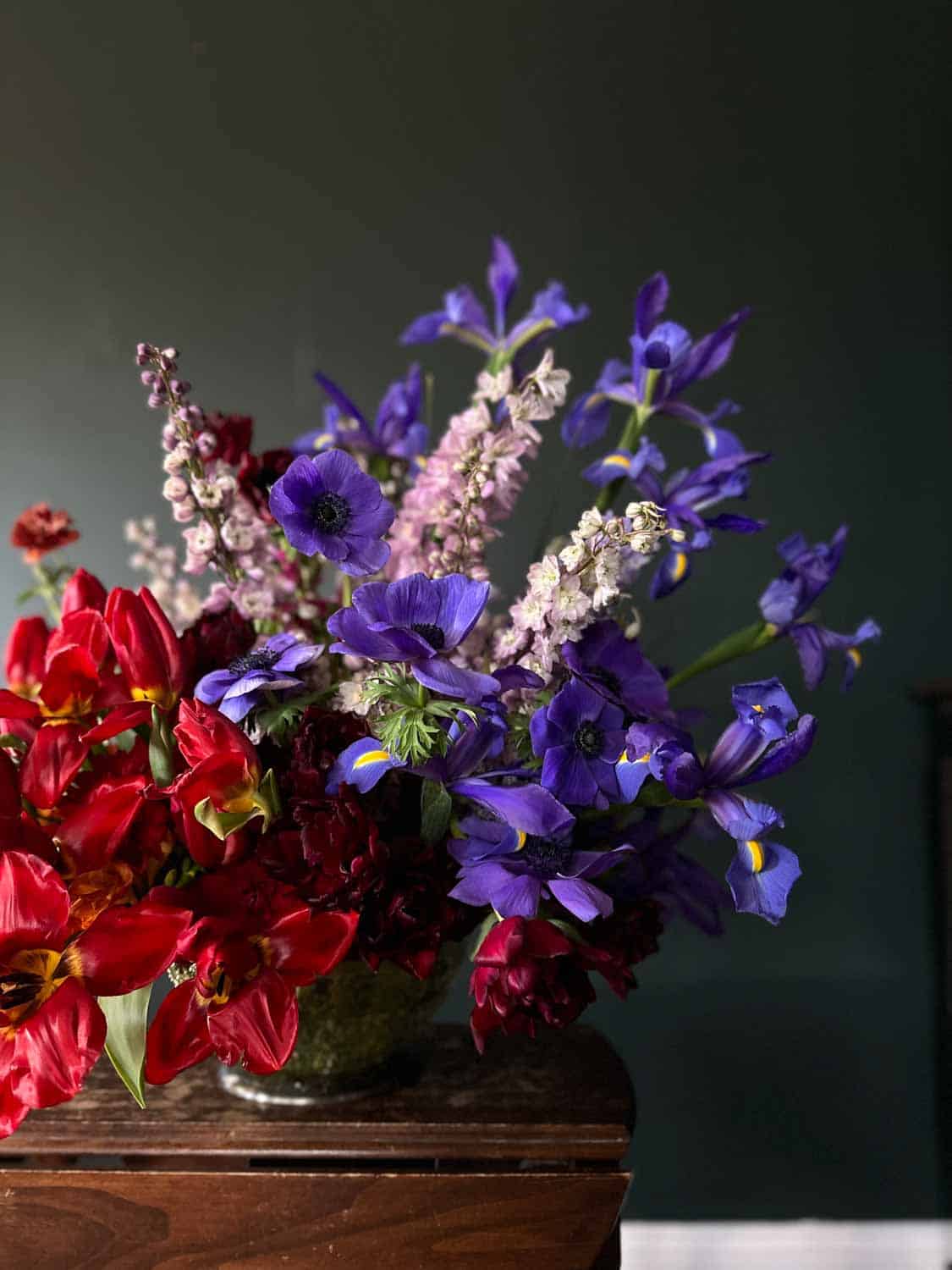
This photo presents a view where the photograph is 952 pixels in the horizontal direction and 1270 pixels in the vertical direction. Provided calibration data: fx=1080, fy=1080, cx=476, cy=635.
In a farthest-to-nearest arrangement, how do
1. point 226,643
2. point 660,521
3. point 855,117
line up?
point 855,117
point 226,643
point 660,521

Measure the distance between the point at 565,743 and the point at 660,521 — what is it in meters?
0.18

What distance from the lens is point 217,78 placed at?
156cm

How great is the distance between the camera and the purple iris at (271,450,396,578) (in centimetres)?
77

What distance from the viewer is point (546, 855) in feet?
2.71

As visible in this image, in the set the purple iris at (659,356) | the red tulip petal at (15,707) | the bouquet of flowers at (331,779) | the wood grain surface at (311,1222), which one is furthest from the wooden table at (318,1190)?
the purple iris at (659,356)

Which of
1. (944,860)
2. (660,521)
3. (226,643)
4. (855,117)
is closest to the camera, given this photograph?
(660,521)

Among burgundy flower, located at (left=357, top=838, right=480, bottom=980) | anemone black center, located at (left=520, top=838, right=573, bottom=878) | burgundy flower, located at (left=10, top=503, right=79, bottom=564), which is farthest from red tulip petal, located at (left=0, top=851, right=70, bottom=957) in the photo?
burgundy flower, located at (left=10, top=503, right=79, bottom=564)

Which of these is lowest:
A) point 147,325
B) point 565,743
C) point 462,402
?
point 565,743

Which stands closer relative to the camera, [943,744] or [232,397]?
[943,744]

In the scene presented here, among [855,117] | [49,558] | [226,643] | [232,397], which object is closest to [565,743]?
[226,643]

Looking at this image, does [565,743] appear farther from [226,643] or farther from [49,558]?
[49,558]

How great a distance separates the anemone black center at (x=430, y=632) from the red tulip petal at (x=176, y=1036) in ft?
0.95

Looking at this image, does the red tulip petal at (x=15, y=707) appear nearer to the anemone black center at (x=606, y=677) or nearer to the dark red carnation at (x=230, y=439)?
the dark red carnation at (x=230, y=439)

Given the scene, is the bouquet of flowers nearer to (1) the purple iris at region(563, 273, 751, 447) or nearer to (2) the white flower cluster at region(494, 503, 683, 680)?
(2) the white flower cluster at region(494, 503, 683, 680)
